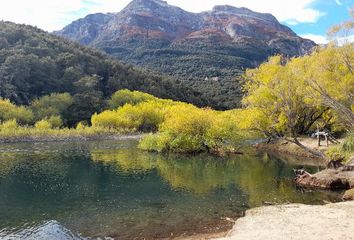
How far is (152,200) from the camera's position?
31.1m

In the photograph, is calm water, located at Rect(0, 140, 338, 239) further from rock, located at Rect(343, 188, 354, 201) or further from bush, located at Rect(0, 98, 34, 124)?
bush, located at Rect(0, 98, 34, 124)

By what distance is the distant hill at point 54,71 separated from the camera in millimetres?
115312

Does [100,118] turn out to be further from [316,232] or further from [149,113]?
[316,232]

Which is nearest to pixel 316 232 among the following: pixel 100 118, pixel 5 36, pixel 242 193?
pixel 242 193

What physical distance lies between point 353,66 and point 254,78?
22.8 metres

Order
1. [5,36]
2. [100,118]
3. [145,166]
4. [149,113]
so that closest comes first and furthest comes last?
[145,166], [100,118], [149,113], [5,36]

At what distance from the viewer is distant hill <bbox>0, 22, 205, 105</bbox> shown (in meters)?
115

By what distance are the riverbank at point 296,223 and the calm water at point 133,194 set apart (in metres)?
1.85

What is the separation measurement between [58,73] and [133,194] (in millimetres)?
104031

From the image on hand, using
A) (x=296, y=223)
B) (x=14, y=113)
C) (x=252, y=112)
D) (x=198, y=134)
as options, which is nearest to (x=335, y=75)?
(x=296, y=223)

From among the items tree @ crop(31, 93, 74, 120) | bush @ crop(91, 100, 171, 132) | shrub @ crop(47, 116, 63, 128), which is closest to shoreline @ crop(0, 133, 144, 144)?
bush @ crop(91, 100, 171, 132)

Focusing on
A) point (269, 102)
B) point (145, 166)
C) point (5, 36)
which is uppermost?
point (5, 36)

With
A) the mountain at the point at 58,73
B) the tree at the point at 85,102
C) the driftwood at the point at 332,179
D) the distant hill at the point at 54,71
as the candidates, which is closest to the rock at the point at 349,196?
the driftwood at the point at 332,179

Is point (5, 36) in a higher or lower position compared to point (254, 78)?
higher
